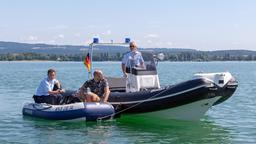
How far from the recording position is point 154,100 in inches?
540

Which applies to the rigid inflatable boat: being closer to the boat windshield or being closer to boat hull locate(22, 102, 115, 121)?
boat hull locate(22, 102, 115, 121)

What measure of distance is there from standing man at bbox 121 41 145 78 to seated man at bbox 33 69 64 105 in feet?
6.04

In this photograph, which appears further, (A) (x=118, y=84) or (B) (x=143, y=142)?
(A) (x=118, y=84)

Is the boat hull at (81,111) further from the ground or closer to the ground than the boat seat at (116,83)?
closer to the ground

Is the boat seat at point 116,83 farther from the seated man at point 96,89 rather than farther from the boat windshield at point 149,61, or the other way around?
the seated man at point 96,89

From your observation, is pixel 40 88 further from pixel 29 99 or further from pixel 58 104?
pixel 29 99

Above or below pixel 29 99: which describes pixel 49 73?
above

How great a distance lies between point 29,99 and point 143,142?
11.1 metres

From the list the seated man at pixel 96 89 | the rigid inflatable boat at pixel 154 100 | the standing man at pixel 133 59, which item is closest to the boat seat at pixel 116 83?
the rigid inflatable boat at pixel 154 100

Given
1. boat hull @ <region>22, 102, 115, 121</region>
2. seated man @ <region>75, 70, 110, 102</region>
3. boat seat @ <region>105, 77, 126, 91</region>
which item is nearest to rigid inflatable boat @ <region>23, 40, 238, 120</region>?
boat hull @ <region>22, 102, 115, 121</region>

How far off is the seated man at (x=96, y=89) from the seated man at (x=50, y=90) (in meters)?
0.72

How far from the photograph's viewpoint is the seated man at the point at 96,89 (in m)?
13.9

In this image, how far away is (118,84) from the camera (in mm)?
15773

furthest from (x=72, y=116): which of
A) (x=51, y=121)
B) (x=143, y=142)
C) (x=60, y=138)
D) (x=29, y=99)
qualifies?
(x=29, y=99)
